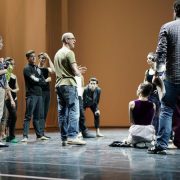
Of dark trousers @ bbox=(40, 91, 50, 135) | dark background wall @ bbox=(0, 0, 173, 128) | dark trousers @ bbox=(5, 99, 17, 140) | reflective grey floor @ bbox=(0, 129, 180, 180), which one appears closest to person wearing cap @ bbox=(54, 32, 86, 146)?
reflective grey floor @ bbox=(0, 129, 180, 180)

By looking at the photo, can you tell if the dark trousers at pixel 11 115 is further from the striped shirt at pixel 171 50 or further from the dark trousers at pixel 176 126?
the striped shirt at pixel 171 50

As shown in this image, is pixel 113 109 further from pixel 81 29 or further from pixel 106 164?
pixel 106 164

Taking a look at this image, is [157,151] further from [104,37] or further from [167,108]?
[104,37]

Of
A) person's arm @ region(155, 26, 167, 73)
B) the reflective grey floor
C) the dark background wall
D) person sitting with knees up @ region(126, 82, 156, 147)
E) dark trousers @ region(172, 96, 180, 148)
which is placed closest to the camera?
the reflective grey floor

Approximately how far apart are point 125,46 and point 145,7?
102cm

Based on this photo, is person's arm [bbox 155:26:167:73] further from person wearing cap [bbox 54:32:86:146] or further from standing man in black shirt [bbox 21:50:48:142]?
standing man in black shirt [bbox 21:50:48:142]

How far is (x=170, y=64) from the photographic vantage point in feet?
13.4

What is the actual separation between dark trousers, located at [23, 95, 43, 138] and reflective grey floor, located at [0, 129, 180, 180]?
1.70 metres

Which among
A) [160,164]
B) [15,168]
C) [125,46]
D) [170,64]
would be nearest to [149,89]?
[170,64]

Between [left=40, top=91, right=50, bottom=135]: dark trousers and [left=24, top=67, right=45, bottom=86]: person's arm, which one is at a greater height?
[left=24, top=67, right=45, bottom=86]: person's arm

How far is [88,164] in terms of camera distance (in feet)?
11.7

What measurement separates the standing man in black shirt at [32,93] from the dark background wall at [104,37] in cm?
326

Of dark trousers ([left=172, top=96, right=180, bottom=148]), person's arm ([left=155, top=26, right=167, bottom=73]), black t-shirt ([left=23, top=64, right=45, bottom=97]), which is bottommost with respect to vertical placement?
dark trousers ([left=172, top=96, right=180, bottom=148])

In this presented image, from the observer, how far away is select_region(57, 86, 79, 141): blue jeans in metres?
5.29
